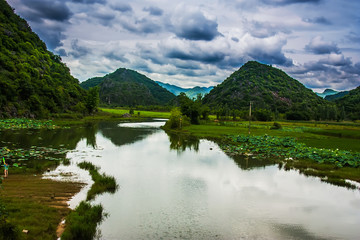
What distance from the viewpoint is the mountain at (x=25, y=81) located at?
8743 centimetres

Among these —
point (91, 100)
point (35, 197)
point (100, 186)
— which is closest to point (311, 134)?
point (100, 186)

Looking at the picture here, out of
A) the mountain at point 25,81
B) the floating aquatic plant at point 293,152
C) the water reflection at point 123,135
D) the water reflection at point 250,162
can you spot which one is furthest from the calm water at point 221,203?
the mountain at point 25,81

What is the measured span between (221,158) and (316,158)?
1374 cm

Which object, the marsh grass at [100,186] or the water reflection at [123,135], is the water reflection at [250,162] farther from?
the water reflection at [123,135]

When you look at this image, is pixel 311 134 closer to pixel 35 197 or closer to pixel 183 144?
pixel 183 144

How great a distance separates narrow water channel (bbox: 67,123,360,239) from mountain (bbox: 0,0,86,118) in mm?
73036

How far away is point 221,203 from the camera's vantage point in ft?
63.3

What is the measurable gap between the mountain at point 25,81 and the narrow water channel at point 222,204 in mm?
73036

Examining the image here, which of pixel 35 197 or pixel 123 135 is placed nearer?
pixel 35 197

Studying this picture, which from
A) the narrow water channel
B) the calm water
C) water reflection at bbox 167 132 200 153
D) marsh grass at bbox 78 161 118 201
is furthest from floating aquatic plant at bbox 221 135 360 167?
marsh grass at bbox 78 161 118 201

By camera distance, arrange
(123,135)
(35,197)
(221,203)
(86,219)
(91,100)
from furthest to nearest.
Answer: (91,100) < (123,135) < (221,203) < (35,197) < (86,219)

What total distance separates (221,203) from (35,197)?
1365cm

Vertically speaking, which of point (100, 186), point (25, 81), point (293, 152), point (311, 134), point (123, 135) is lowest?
point (100, 186)

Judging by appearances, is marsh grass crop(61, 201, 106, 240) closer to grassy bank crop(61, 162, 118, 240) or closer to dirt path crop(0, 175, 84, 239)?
grassy bank crop(61, 162, 118, 240)
